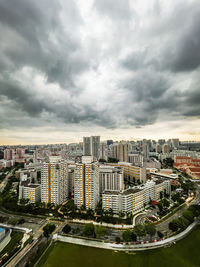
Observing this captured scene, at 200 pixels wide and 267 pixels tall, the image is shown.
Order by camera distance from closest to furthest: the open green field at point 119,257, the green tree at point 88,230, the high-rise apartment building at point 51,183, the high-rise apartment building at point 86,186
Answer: the open green field at point 119,257 → the green tree at point 88,230 → the high-rise apartment building at point 86,186 → the high-rise apartment building at point 51,183

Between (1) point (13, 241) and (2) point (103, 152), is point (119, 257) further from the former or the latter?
(2) point (103, 152)

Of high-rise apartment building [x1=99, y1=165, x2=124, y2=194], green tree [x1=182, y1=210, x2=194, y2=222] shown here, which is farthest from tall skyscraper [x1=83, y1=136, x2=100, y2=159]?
green tree [x1=182, y1=210, x2=194, y2=222]

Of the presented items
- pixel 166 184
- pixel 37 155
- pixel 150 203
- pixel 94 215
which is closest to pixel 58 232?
pixel 94 215

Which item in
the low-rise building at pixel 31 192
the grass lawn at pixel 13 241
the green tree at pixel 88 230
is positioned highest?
the low-rise building at pixel 31 192

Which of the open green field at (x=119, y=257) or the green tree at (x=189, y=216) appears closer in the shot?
the open green field at (x=119, y=257)

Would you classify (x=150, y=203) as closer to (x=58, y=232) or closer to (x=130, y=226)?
(x=130, y=226)

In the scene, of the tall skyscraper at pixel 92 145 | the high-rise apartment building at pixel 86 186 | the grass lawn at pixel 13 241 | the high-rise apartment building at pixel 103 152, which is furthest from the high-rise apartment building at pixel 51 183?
the high-rise apartment building at pixel 103 152

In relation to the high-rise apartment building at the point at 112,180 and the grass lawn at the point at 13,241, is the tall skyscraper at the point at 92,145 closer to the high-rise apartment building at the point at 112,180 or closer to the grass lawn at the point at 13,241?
the high-rise apartment building at the point at 112,180
